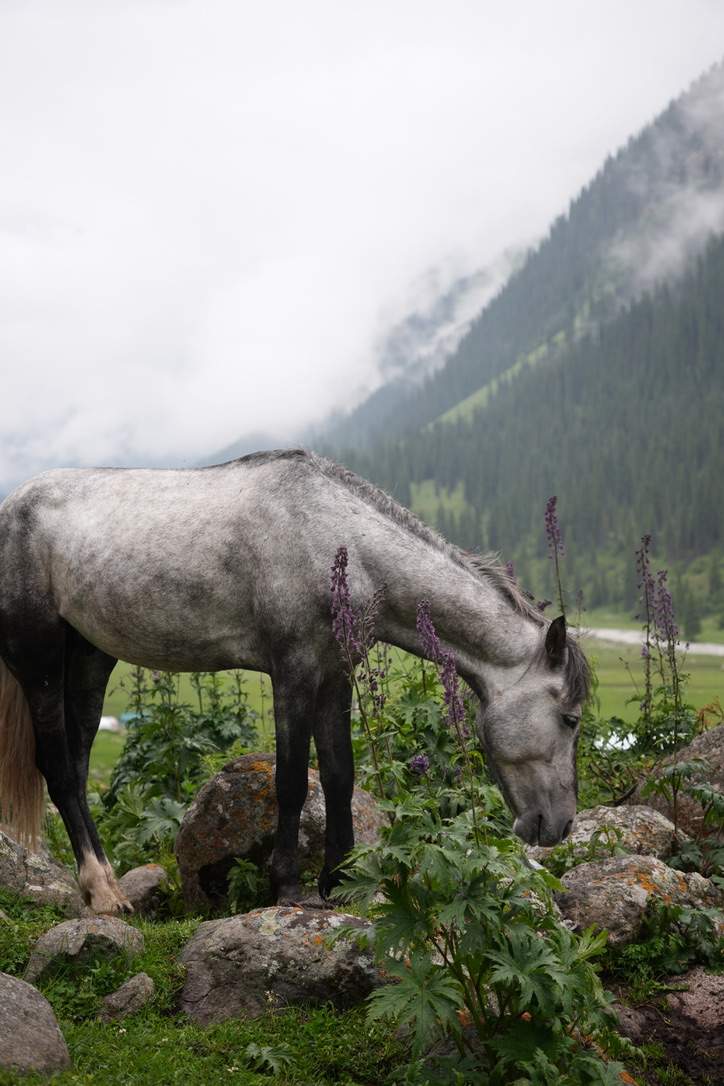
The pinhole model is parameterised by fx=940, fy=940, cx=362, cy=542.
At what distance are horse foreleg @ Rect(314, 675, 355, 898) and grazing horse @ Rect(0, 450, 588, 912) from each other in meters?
0.01

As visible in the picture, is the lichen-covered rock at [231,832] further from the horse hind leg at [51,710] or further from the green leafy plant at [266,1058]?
the green leafy plant at [266,1058]

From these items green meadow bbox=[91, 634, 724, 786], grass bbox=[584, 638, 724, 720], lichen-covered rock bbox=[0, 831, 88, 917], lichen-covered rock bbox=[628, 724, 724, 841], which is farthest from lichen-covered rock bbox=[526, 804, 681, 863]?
grass bbox=[584, 638, 724, 720]

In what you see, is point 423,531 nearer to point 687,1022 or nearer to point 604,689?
point 687,1022

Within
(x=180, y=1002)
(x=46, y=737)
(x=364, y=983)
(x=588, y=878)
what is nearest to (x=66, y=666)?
(x=46, y=737)

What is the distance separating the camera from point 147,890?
783 cm

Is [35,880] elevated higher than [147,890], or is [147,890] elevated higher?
[35,880]

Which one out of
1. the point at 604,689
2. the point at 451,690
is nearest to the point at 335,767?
the point at 451,690

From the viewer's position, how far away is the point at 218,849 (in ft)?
24.1

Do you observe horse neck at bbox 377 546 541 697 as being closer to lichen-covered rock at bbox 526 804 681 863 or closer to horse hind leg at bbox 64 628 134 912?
lichen-covered rock at bbox 526 804 681 863

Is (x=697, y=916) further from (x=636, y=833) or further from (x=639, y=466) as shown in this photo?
(x=639, y=466)

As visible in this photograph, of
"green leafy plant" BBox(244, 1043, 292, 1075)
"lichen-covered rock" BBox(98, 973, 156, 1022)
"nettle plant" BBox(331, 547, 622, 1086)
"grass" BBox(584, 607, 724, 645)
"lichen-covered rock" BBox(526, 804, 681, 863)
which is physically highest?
"nettle plant" BBox(331, 547, 622, 1086)

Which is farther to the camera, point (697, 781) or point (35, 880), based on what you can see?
point (697, 781)

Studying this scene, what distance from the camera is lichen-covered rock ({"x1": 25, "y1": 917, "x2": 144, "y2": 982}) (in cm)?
554

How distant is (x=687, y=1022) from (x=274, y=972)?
93.5 inches
